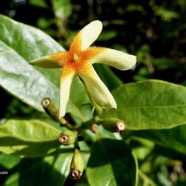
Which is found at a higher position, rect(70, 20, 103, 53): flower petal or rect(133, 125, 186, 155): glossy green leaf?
rect(70, 20, 103, 53): flower petal

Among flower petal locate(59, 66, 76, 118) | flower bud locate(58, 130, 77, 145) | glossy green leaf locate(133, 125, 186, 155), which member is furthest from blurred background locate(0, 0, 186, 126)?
flower petal locate(59, 66, 76, 118)

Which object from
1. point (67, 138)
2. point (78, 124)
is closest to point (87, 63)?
point (67, 138)

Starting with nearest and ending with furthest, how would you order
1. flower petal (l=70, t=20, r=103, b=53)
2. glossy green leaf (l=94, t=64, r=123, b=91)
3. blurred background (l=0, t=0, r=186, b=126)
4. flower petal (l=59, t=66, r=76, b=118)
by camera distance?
1. flower petal (l=59, t=66, r=76, b=118)
2. flower petal (l=70, t=20, r=103, b=53)
3. glossy green leaf (l=94, t=64, r=123, b=91)
4. blurred background (l=0, t=0, r=186, b=126)

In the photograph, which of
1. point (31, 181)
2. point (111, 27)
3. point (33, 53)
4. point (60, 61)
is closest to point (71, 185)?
point (31, 181)

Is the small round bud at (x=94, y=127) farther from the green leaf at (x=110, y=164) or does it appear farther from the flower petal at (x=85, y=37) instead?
the flower petal at (x=85, y=37)

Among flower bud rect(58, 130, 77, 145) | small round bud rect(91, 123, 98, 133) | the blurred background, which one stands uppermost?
flower bud rect(58, 130, 77, 145)

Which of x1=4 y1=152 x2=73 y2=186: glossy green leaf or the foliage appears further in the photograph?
x1=4 y1=152 x2=73 y2=186: glossy green leaf

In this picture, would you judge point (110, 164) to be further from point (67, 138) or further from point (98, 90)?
point (98, 90)

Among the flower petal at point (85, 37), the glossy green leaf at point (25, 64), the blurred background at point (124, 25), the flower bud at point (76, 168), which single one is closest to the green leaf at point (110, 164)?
the flower bud at point (76, 168)

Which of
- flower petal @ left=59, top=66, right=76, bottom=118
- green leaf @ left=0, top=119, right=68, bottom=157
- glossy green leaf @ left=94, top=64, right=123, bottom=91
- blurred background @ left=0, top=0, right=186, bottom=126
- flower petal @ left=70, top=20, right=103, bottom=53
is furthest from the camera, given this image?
blurred background @ left=0, top=0, right=186, bottom=126

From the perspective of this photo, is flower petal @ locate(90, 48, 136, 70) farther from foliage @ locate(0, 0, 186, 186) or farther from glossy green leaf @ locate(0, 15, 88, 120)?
glossy green leaf @ locate(0, 15, 88, 120)
